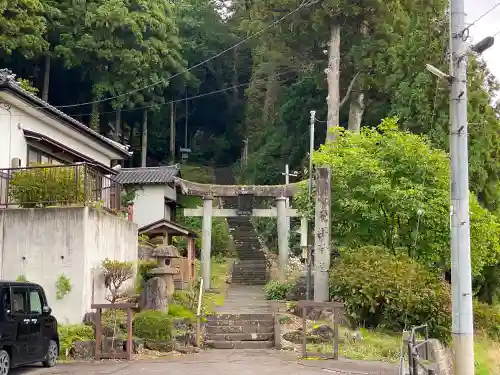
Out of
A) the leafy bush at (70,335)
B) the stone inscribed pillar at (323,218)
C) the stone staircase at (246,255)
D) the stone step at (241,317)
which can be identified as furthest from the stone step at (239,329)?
the stone staircase at (246,255)

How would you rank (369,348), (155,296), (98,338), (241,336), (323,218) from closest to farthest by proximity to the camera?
1. (98,338)
2. (369,348)
3. (155,296)
4. (241,336)
5. (323,218)

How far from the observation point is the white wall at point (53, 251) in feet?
50.7

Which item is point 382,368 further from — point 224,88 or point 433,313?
point 224,88

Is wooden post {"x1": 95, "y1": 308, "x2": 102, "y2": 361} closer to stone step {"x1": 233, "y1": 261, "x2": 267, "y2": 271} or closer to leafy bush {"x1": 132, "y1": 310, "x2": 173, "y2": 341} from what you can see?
leafy bush {"x1": 132, "y1": 310, "x2": 173, "y2": 341}

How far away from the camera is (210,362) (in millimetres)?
14211

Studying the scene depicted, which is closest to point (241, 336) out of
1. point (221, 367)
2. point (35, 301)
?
point (221, 367)

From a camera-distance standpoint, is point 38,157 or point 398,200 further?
point 38,157

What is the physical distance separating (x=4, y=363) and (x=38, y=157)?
9.63m

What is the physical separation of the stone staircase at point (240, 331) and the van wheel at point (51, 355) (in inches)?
185

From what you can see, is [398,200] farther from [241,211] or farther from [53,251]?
[241,211]

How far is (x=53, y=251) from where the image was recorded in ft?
51.2

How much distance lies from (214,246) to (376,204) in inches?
707

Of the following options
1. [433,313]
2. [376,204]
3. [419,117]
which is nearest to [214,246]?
[419,117]

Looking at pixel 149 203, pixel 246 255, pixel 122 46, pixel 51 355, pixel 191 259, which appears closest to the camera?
pixel 51 355
